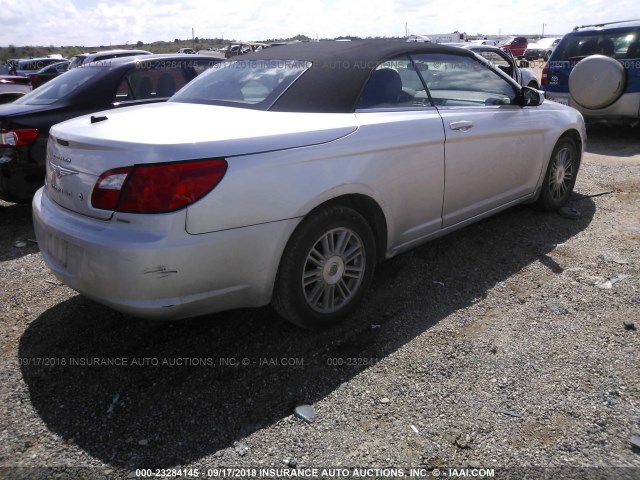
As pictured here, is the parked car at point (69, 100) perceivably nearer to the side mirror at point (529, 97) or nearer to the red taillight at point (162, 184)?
the red taillight at point (162, 184)

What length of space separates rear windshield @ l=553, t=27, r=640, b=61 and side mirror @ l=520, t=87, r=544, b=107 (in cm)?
514

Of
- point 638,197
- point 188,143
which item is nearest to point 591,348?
point 188,143

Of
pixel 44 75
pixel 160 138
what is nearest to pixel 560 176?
pixel 160 138

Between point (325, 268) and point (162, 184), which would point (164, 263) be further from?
point (325, 268)

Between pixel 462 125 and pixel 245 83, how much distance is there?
155 cm

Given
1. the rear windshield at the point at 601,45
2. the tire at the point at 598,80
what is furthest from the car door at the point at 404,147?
the rear windshield at the point at 601,45

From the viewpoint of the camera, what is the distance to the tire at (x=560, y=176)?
5109 millimetres

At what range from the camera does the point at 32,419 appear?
2.59m

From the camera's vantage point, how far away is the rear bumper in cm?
254

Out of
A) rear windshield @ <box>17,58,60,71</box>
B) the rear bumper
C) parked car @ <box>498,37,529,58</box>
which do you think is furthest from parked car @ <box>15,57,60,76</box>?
parked car @ <box>498,37,529,58</box>

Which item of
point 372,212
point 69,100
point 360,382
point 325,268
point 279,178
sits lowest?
point 360,382

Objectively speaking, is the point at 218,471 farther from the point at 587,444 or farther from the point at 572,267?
the point at 572,267

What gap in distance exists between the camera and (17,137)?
16.6 ft

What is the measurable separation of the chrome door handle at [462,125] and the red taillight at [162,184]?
187 cm
